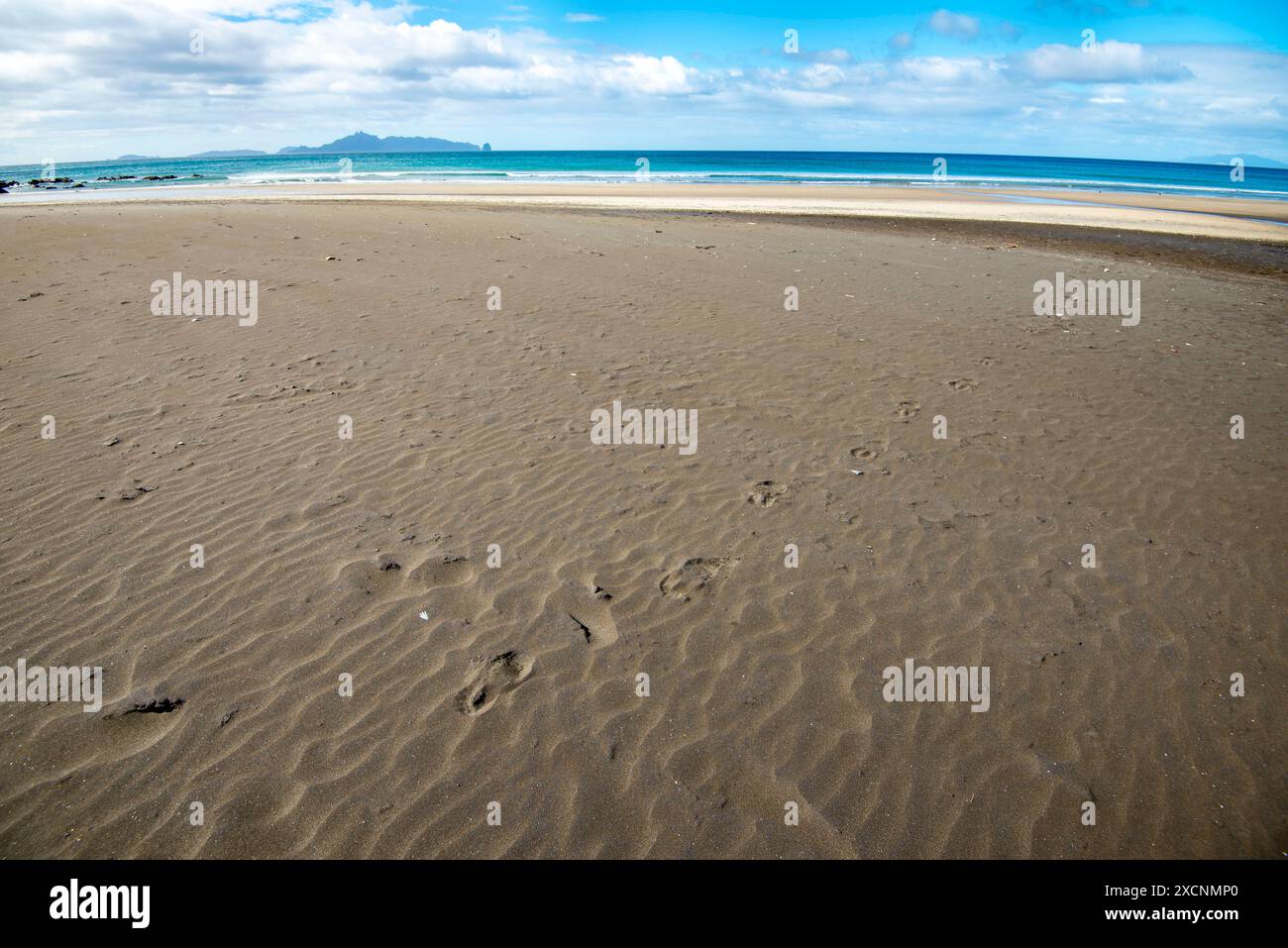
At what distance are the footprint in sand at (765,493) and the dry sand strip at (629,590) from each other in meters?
0.05

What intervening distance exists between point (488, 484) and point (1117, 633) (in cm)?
516

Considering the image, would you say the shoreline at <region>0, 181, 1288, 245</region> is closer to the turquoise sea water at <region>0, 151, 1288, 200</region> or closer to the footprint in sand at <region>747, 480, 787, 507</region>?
the turquoise sea water at <region>0, 151, 1288, 200</region>

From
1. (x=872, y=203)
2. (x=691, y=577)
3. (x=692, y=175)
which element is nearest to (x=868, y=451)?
(x=691, y=577)

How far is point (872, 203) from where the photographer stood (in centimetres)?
3475

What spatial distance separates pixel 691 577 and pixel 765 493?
146 centimetres

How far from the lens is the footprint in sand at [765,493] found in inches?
234

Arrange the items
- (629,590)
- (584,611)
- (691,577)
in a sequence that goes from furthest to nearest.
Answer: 1. (691,577)
2. (629,590)
3. (584,611)

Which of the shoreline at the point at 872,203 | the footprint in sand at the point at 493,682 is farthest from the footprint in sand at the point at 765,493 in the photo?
the shoreline at the point at 872,203

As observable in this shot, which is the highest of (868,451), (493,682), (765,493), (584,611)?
(868,451)

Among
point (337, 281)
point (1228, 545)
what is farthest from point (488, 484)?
point (337, 281)

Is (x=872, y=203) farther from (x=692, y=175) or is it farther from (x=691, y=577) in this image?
(x=691, y=577)

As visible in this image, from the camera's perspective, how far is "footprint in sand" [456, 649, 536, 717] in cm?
388

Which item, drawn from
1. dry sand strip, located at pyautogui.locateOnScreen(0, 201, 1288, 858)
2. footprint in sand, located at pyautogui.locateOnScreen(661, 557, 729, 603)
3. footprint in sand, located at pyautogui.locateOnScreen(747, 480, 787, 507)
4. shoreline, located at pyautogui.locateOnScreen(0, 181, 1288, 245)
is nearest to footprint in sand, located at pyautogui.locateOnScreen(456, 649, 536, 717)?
dry sand strip, located at pyautogui.locateOnScreen(0, 201, 1288, 858)

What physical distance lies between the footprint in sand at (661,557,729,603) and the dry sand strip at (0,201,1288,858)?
3 cm
